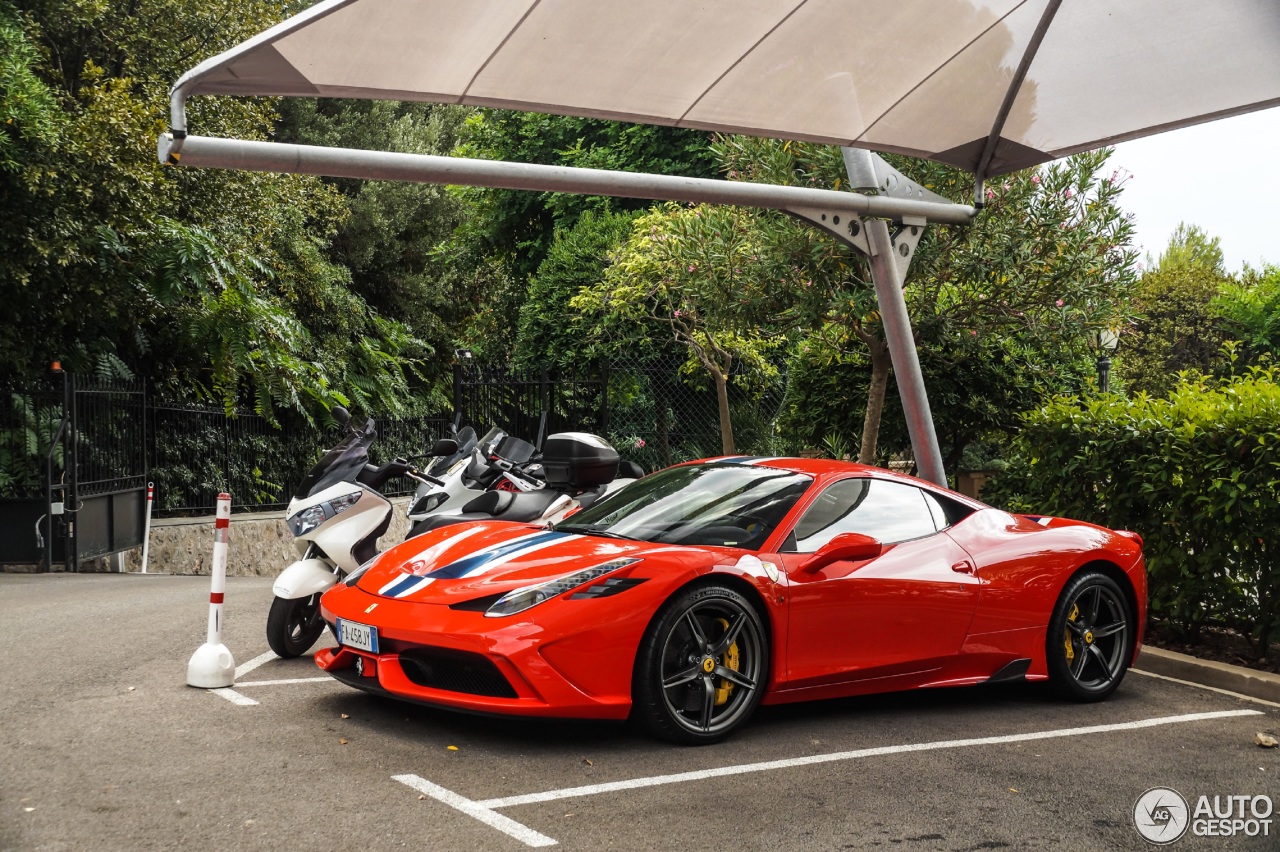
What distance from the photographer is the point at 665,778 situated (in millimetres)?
4695

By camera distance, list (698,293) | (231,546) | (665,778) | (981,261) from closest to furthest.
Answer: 1. (665,778)
2. (981,261)
3. (698,293)
4. (231,546)

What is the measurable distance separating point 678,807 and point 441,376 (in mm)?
25540

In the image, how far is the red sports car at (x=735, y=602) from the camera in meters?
4.97

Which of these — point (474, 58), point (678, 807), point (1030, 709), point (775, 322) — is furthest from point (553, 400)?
point (678, 807)

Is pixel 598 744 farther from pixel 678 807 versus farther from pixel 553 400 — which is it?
pixel 553 400

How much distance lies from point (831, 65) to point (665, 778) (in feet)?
18.3

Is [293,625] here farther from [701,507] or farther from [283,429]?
[283,429]

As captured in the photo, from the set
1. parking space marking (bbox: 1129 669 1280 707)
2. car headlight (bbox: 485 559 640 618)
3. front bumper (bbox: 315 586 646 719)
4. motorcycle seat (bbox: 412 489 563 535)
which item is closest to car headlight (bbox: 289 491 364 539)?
motorcycle seat (bbox: 412 489 563 535)

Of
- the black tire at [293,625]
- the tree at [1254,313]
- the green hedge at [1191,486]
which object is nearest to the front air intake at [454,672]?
the black tire at [293,625]

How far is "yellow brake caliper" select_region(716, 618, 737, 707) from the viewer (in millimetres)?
5328

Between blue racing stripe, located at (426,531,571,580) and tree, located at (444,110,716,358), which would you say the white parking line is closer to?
blue racing stripe, located at (426,531,571,580)

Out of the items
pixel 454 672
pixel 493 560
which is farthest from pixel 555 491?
pixel 454 672

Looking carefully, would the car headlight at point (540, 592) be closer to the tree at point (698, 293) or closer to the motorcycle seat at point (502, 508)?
the motorcycle seat at point (502, 508)

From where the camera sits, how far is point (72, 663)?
695 centimetres
